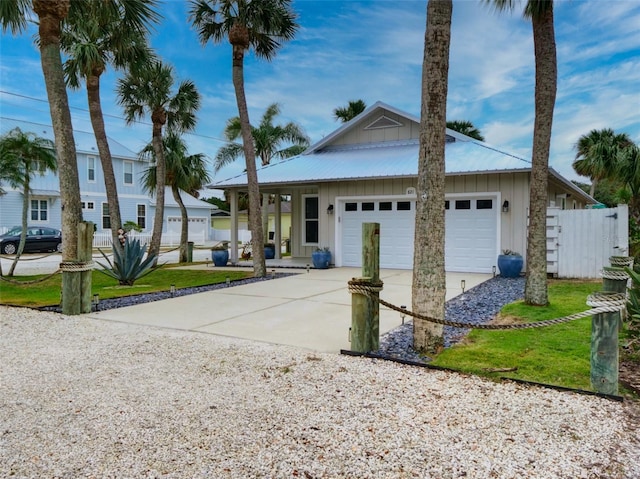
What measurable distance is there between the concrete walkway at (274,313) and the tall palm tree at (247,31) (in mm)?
2838

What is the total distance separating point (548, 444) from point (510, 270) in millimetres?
9592

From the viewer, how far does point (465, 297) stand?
880 centimetres

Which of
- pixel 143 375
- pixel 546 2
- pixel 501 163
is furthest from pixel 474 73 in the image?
pixel 143 375

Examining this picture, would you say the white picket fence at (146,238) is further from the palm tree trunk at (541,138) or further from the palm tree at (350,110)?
the palm tree trunk at (541,138)

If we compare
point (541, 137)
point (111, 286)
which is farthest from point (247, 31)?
point (541, 137)

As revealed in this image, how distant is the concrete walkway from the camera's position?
19.5 ft

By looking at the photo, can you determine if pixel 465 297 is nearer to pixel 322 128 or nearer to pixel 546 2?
pixel 546 2

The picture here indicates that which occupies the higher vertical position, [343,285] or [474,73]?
[474,73]

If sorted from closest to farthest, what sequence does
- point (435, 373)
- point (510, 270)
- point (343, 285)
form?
1. point (435, 373)
2. point (343, 285)
3. point (510, 270)

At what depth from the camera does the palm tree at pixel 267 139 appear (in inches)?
1035

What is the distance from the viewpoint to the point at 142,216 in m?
31.3

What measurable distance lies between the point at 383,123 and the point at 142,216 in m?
21.2

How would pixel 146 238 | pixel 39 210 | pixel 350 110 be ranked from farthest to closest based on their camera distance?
1. pixel 146 238
2. pixel 39 210
3. pixel 350 110

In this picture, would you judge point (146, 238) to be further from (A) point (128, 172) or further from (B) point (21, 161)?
(B) point (21, 161)
